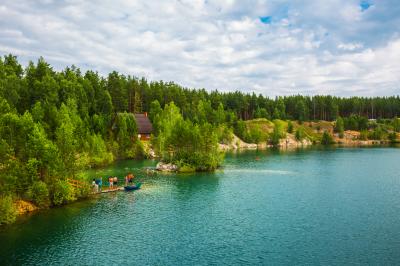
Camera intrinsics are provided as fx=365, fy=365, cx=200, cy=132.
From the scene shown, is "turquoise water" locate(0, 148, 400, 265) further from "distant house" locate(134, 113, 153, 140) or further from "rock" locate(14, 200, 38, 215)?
"distant house" locate(134, 113, 153, 140)

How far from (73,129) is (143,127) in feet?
248

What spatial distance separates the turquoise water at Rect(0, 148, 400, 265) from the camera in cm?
3803

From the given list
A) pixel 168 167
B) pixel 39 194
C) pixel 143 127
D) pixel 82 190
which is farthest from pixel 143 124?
pixel 39 194

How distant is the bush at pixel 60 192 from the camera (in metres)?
55.6

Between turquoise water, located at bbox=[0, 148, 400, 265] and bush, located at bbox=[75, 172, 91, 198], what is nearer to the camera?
turquoise water, located at bbox=[0, 148, 400, 265]

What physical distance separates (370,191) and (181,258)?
4864 cm

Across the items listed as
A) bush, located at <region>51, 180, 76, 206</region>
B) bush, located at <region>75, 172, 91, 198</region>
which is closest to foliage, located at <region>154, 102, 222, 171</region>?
bush, located at <region>75, 172, 91, 198</region>

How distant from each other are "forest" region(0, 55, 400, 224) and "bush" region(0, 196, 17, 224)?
114 mm

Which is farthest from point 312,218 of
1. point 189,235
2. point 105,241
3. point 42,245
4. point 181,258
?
point 42,245

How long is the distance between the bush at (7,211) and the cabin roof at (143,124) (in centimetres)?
9659

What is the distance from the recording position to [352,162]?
118 metres

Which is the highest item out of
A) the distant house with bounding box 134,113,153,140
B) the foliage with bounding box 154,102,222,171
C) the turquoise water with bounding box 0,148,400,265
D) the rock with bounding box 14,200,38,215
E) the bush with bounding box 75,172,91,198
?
the distant house with bounding box 134,113,153,140

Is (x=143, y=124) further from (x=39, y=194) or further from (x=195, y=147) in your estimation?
(x=39, y=194)

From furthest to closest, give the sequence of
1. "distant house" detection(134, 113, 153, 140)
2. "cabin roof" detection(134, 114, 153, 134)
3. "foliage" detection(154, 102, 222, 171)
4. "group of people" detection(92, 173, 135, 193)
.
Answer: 1. "distant house" detection(134, 113, 153, 140)
2. "cabin roof" detection(134, 114, 153, 134)
3. "foliage" detection(154, 102, 222, 171)
4. "group of people" detection(92, 173, 135, 193)
